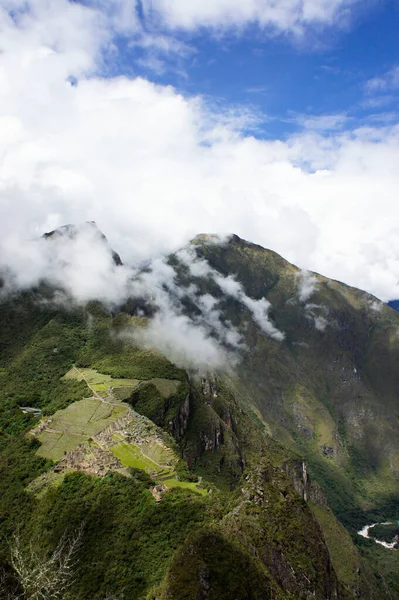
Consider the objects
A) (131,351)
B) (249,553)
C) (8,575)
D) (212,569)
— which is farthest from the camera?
(131,351)

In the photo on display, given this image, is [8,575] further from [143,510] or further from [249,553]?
[143,510]

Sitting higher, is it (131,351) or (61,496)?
(131,351)

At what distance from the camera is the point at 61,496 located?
225 feet

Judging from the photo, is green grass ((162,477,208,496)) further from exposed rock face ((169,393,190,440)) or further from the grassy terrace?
exposed rock face ((169,393,190,440))

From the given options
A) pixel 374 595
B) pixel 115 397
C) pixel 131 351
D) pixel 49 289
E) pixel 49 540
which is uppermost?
pixel 49 289

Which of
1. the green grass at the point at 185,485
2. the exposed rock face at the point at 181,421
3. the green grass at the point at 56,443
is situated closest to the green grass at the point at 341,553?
the exposed rock face at the point at 181,421

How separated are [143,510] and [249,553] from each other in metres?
18.3

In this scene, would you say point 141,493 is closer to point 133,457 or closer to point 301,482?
point 133,457

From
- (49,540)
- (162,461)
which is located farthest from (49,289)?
(49,540)

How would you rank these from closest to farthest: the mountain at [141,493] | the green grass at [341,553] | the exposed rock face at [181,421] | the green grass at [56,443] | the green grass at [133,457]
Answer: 1. the mountain at [141,493]
2. the green grass at [133,457]
3. the green grass at [56,443]
4. the green grass at [341,553]
5. the exposed rock face at [181,421]


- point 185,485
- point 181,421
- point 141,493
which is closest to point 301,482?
point 181,421

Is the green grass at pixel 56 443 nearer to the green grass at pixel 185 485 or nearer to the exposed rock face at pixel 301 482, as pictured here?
the green grass at pixel 185 485

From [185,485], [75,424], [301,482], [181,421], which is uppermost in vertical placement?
[181,421]

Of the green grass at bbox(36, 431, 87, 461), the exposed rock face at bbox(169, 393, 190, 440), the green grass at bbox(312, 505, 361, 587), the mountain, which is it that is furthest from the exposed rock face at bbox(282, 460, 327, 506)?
the green grass at bbox(36, 431, 87, 461)
